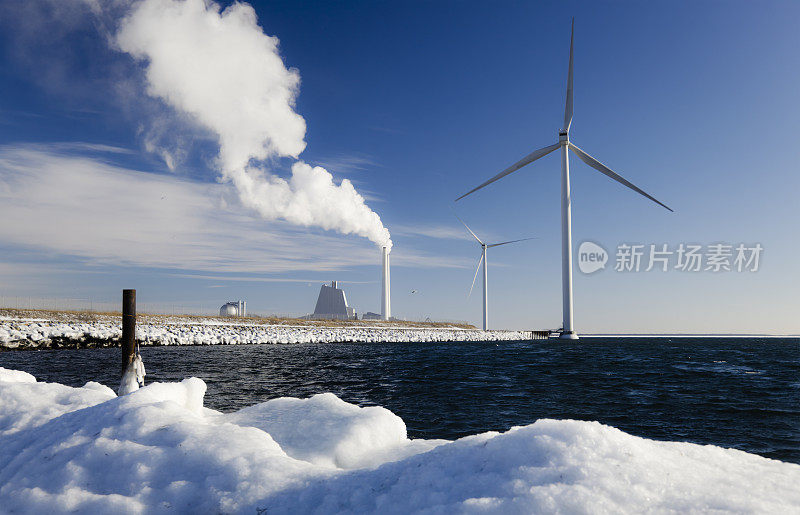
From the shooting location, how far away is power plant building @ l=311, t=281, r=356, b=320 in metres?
162

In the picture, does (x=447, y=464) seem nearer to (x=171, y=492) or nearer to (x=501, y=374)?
(x=171, y=492)

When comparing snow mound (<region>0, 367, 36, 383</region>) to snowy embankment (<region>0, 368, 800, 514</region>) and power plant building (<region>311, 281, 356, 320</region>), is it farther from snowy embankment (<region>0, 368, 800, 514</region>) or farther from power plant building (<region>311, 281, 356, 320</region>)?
power plant building (<region>311, 281, 356, 320</region>)

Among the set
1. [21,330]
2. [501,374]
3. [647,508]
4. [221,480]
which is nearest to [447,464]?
[647,508]

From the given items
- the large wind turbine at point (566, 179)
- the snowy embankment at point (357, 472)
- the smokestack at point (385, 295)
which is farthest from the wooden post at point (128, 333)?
the smokestack at point (385, 295)

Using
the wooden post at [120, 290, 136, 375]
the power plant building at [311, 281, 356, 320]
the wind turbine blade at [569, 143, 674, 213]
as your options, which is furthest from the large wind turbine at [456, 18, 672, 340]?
the power plant building at [311, 281, 356, 320]

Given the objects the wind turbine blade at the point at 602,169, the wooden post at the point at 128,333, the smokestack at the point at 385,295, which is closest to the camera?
the wooden post at the point at 128,333

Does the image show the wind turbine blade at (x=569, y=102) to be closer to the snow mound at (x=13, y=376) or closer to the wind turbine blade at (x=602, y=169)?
the wind turbine blade at (x=602, y=169)

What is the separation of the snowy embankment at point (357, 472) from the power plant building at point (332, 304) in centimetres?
15753

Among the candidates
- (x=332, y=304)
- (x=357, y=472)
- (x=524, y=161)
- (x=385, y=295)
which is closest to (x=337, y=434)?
(x=357, y=472)

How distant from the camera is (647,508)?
120 inches

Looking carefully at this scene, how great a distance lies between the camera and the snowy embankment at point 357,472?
10.5 feet

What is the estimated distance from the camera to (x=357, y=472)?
4.15m

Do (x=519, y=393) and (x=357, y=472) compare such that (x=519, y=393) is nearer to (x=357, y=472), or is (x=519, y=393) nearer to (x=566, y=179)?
(x=357, y=472)

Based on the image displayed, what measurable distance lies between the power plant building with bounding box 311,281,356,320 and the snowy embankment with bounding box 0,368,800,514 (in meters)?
158
